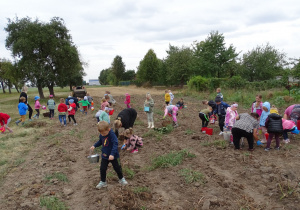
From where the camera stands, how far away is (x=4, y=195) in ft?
16.1

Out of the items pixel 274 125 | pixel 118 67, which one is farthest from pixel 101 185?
pixel 118 67

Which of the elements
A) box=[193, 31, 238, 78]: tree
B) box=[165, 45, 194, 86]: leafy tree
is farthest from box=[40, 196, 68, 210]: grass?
box=[165, 45, 194, 86]: leafy tree

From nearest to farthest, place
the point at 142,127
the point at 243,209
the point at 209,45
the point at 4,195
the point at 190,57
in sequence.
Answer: the point at 243,209, the point at 4,195, the point at 142,127, the point at 209,45, the point at 190,57

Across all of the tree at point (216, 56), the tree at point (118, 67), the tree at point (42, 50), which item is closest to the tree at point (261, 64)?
the tree at point (216, 56)

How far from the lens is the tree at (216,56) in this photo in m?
32.0

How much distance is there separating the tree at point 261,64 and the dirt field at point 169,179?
30363 millimetres

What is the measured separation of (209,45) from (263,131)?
26.8 m

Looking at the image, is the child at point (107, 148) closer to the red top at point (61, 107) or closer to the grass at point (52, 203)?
the grass at point (52, 203)

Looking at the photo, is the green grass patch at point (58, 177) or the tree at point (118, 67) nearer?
the green grass patch at point (58, 177)

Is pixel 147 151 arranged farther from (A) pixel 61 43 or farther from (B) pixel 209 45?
(B) pixel 209 45

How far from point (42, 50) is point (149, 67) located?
25396 millimetres

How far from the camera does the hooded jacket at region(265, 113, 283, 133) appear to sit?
21.9 ft

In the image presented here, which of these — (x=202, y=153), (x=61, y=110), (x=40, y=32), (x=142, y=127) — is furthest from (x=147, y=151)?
(x=40, y=32)

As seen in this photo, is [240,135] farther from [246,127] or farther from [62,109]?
[62,109]
